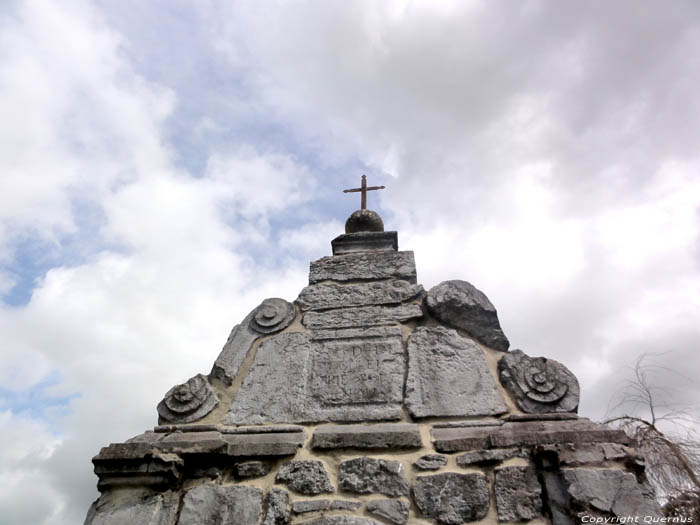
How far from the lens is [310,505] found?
2.56m

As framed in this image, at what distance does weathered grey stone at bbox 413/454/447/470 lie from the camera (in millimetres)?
2625

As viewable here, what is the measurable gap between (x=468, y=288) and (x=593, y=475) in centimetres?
140

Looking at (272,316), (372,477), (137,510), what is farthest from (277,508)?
(272,316)

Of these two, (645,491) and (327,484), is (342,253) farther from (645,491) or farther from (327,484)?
(645,491)

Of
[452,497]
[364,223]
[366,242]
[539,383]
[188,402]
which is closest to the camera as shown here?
[452,497]

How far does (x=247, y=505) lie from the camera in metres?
2.62

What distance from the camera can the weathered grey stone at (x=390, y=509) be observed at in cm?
248

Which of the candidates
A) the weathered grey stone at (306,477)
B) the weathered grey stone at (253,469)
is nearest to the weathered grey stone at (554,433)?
the weathered grey stone at (306,477)

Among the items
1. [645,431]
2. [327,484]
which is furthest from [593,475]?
[645,431]

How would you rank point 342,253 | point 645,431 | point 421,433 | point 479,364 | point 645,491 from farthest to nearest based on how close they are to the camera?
point 342,253 → point 645,431 → point 479,364 → point 421,433 → point 645,491

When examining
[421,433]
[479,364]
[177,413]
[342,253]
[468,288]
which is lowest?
[421,433]

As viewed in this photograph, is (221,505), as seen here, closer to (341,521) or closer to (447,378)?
(341,521)

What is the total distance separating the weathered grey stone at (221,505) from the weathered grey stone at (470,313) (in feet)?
5.31

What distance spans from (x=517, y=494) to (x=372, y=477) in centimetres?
→ 74
